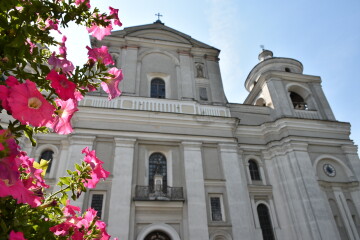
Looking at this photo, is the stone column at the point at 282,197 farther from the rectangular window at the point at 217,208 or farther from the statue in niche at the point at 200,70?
the statue in niche at the point at 200,70

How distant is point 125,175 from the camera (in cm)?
1119

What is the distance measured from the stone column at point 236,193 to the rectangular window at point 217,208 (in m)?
0.40

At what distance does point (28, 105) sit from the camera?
1377 mm

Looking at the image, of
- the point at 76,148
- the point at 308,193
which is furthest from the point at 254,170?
the point at 76,148

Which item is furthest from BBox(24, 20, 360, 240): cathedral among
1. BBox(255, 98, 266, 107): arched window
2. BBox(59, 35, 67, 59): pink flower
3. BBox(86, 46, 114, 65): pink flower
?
BBox(86, 46, 114, 65): pink flower

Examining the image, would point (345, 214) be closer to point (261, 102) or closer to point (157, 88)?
point (261, 102)

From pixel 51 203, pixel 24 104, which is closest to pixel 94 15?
pixel 24 104

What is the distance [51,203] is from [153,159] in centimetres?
1060

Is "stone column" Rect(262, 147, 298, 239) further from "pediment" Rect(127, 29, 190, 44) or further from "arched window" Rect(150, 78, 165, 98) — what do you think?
"pediment" Rect(127, 29, 190, 44)

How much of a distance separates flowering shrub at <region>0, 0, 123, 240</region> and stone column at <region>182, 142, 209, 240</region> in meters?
8.89

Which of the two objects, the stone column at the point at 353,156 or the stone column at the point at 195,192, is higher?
the stone column at the point at 353,156

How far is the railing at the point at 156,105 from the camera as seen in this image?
1318 centimetres

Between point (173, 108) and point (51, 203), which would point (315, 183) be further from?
point (51, 203)

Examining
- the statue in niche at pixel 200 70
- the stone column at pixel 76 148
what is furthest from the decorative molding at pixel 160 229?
the statue in niche at pixel 200 70
